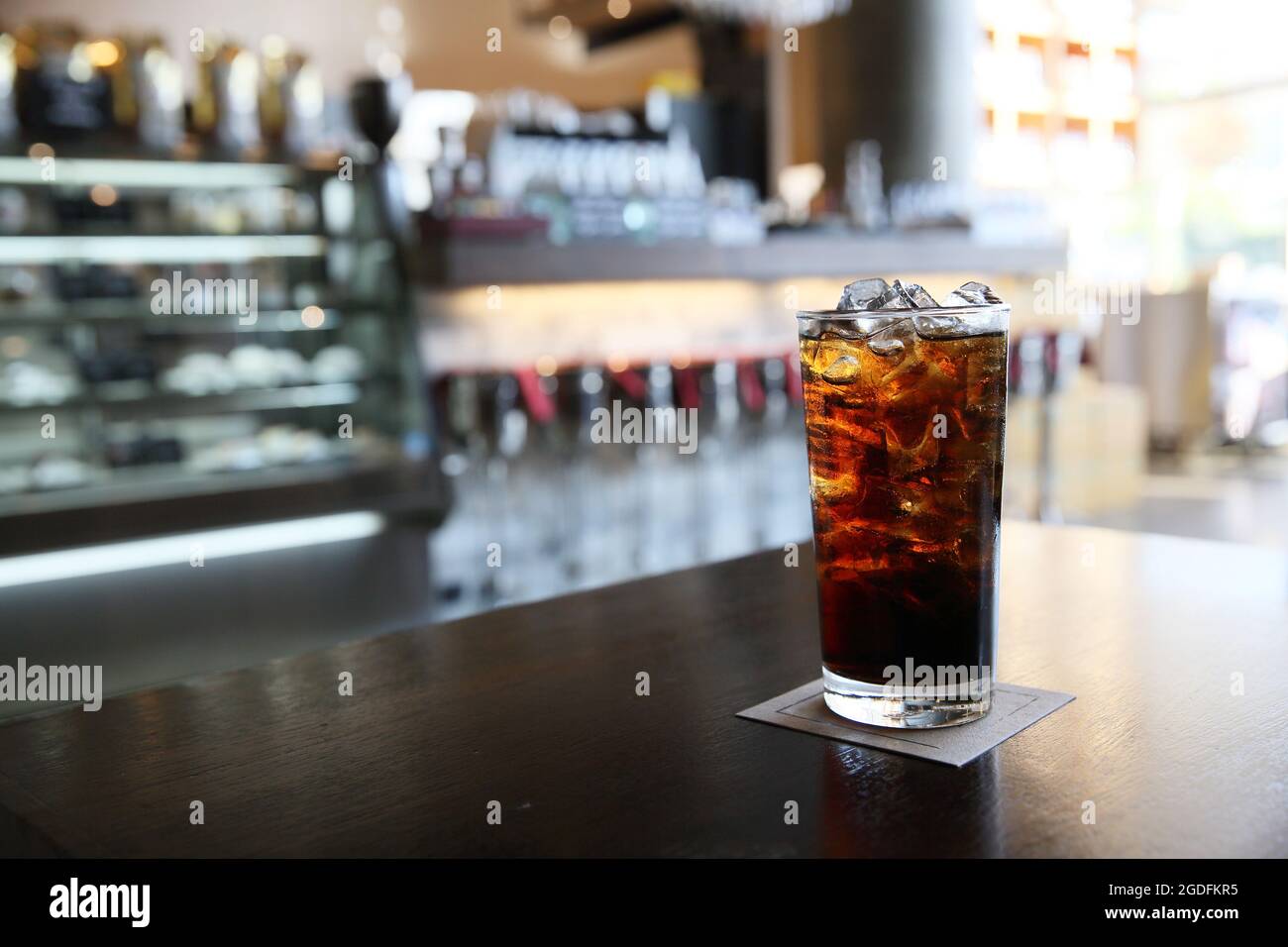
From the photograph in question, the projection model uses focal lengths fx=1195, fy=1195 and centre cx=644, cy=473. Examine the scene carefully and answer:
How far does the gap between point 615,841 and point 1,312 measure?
324 cm

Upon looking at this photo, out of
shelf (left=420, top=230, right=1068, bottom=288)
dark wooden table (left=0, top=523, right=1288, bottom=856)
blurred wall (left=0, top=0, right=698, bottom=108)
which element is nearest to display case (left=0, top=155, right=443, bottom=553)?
shelf (left=420, top=230, right=1068, bottom=288)

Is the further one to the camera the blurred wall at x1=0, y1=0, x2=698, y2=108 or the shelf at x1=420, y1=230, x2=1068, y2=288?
the blurred wall at x1=0, y1=0, x2=698, y2=108

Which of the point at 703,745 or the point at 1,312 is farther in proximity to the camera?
the point at 1,312

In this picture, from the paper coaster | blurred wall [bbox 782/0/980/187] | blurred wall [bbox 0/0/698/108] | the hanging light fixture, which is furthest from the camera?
blurred wall [bbox 782/0/980/187]

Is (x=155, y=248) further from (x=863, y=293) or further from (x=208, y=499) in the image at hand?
(x=863, y=293)

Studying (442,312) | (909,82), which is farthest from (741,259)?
(909,82)

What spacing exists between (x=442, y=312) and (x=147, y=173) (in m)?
1.09

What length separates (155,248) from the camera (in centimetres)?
358

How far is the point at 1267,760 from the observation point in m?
0.75

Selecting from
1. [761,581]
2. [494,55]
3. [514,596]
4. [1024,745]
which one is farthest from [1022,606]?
[494,55]

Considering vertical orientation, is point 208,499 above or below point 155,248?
below

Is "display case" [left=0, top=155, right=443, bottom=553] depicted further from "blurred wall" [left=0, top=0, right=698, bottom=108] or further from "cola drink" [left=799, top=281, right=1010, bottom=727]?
"cola drink" [left=799, top=281, right=1010, bottom=727]

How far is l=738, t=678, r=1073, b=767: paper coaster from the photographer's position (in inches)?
30.7
